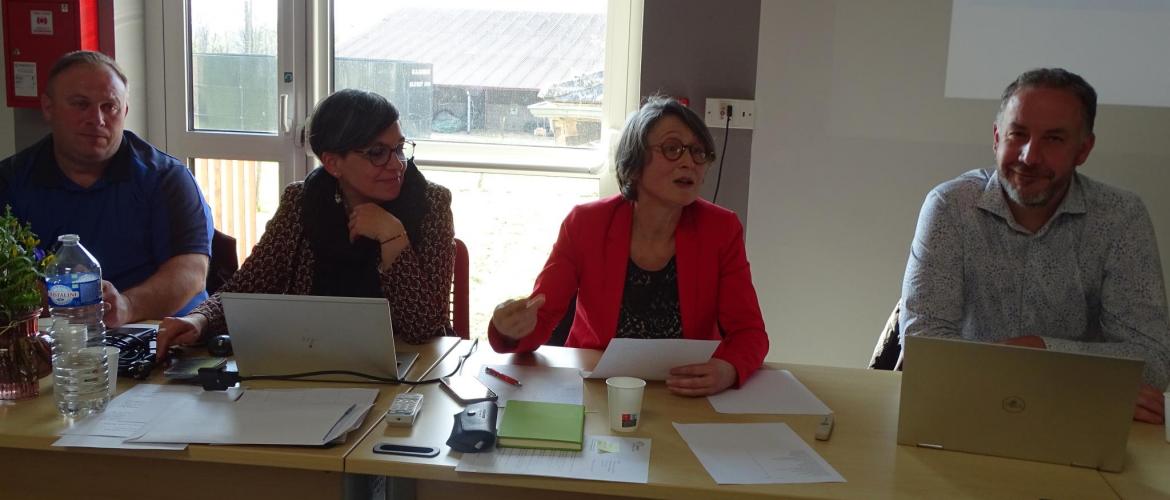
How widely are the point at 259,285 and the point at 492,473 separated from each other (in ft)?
3.42

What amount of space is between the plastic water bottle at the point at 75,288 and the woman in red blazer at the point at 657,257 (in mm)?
918

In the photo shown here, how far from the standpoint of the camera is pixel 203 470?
4.73 feet

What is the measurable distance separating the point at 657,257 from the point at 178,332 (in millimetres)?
1066

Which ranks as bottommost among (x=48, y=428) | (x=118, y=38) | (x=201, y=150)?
(x=48, y=428)

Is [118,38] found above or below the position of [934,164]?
above

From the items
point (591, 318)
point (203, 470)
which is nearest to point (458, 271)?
point (591, 318)

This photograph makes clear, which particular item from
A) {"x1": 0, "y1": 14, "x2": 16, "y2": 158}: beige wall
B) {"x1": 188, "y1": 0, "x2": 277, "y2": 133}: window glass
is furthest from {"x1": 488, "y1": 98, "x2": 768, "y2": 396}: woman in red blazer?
{"x1": 0, "y1": 14, "x2": 16, "y2": 158}: beige wall

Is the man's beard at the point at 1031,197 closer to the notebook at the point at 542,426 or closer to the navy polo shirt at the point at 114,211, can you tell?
the notebook at the point at 542,426

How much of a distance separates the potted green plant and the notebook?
2.80 feet

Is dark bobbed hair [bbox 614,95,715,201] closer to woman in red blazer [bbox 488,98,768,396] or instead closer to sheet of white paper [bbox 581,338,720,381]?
woman in red blazer [bbox 488,98,768,396]

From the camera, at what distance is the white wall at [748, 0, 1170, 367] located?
9.89 feet

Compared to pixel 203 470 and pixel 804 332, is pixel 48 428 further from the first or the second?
pixel 804 332

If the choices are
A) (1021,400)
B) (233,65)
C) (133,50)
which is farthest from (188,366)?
(133,50)

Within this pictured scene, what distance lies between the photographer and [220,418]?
1.48 meters
